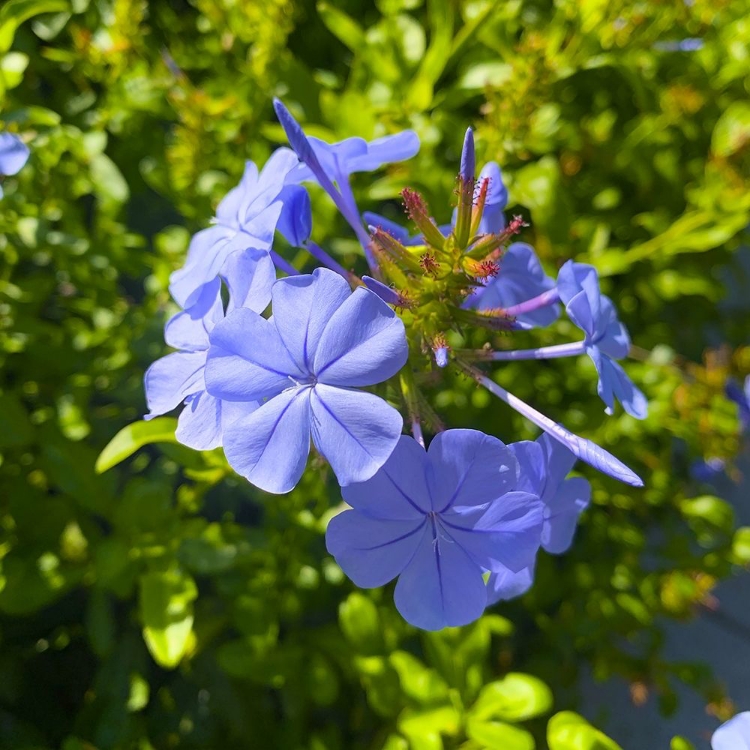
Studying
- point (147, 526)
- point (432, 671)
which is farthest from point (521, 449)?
point (147, 526)

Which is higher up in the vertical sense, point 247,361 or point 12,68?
point 12,68

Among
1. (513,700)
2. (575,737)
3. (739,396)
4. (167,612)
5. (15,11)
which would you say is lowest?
(739,396)

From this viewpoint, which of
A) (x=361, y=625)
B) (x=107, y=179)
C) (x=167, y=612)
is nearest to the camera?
(x=167, y=612)

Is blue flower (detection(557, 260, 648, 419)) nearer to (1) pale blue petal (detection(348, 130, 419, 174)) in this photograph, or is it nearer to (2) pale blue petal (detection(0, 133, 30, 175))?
(1) pale blue petal (detection(348, 130, 419, 174))

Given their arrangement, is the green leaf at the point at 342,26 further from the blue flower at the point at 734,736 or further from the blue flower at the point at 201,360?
the blue flower at the point at 734,736

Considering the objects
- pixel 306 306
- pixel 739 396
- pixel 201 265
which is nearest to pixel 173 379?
pixel 201 265

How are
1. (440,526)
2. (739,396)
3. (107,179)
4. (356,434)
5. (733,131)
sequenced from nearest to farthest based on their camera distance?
1. (356,434)
2. (440,526)
3. (107,179)
4. (733,131)
5. (739,396)

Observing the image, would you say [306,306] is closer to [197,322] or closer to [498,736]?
[197,322]

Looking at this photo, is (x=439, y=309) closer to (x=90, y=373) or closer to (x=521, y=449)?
(x=521, y=449)
